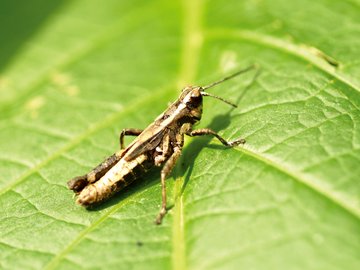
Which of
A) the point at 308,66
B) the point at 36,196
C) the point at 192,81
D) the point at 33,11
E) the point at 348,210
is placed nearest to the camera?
the point at 348,210

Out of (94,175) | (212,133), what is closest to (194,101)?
(212,133)

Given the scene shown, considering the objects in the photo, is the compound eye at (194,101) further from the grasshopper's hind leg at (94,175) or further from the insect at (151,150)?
the grasshopper's hind leg at (94,175)

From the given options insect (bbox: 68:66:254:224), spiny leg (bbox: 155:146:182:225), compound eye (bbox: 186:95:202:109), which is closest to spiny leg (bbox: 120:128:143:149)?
insect (bbox: 68:66:254:224)

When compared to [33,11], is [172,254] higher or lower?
lower

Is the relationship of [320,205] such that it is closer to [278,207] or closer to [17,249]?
[278,207]

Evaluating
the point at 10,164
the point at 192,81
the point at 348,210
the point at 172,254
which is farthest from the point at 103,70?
the point at 348,210

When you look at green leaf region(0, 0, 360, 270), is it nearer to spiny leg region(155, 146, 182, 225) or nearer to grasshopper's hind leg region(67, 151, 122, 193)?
spiny leg region(155, 146, 182, 225)

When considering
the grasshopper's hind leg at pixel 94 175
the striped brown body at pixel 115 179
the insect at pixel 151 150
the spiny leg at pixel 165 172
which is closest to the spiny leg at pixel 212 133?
the insect at pixel 151 150

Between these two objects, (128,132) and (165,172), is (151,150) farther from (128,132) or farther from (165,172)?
(165,172)
